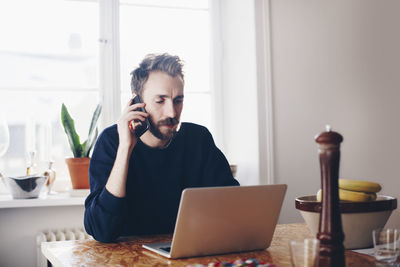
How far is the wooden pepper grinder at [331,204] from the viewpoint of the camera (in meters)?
1.01

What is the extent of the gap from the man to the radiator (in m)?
0.93

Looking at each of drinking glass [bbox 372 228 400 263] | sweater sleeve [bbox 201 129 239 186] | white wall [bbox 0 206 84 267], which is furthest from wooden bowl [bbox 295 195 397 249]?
white wall [bbox 0 206 84 267]

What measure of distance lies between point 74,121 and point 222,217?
6.00 feet

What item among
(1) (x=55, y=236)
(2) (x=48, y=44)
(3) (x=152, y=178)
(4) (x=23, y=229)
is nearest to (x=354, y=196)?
(3) (x=152, y=178)

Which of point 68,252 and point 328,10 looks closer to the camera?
point 68,252

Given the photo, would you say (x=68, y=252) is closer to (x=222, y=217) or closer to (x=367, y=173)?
(x=222, y=217)

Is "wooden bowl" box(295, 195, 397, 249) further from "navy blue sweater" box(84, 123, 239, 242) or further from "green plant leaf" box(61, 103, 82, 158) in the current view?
A: "green plant leaf" box(61, 103, 82, 158)

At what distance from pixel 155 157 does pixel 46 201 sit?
0.97 meters

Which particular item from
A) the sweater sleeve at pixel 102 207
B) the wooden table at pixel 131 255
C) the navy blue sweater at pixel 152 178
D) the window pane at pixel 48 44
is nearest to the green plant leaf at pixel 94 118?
the window pane at pixel 48 44

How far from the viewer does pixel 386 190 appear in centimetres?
300

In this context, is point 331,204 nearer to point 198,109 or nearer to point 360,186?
point 360,186

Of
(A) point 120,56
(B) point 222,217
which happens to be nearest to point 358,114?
(A) point 120,56

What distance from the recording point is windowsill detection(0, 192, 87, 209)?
246 centimetres

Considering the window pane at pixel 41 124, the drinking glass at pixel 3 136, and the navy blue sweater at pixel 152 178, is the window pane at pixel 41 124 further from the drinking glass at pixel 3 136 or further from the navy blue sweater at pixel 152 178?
the navy blue sweater at pixel 152 178
